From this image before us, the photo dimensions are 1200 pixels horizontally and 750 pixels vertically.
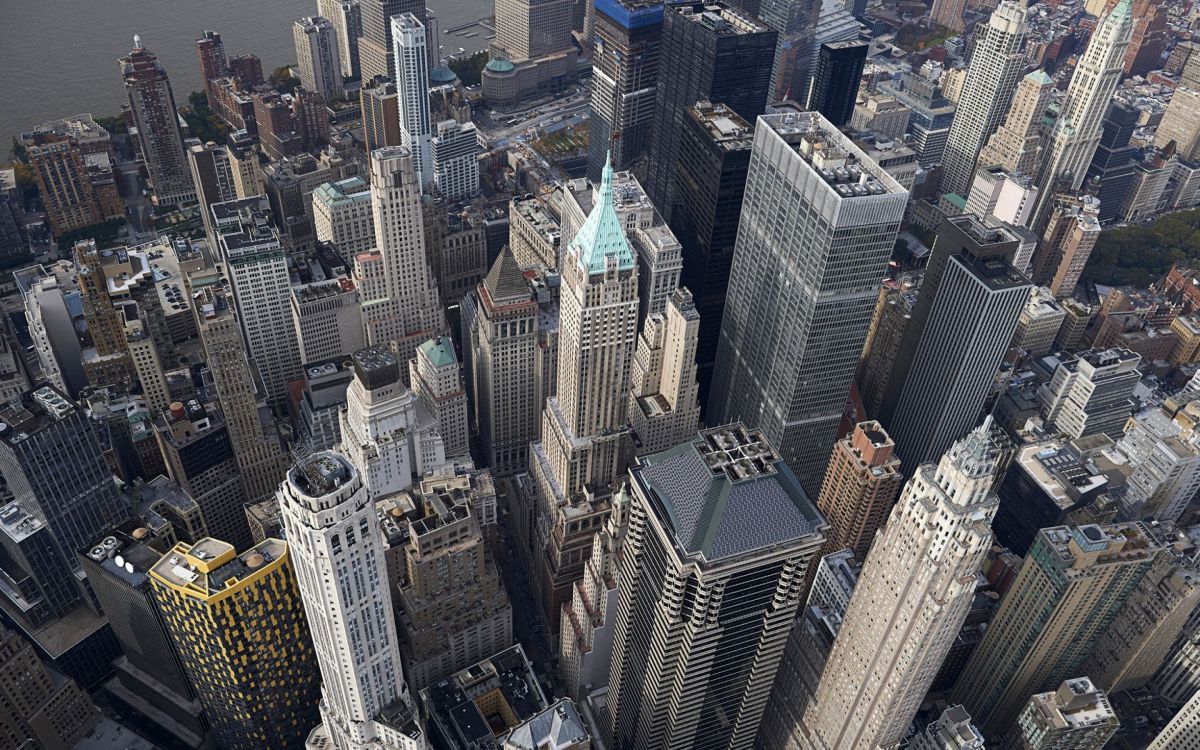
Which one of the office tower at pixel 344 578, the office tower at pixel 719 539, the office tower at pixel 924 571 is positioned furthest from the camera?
the office tower at pixel 719 539

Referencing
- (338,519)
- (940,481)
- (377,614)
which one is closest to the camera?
(338,519)

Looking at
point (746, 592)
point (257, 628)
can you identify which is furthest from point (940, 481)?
point (257, 628)

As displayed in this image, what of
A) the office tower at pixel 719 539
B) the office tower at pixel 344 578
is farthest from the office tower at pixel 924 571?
the office tower at pixel 344 578

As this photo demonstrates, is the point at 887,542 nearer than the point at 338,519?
No

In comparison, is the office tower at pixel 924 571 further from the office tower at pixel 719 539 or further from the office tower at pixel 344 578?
the office tower at pixel 344 578

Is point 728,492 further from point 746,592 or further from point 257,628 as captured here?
point 257,628

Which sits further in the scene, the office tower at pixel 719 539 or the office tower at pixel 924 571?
the office tower at pixel 719 539

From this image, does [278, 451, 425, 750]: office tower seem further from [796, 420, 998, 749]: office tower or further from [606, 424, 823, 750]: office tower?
[796, 420, 998, 749]: office tower

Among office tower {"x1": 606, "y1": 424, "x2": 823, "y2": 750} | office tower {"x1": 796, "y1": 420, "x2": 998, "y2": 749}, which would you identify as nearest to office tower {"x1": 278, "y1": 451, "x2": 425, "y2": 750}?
office tower {"x1": 606, "y1": 424, "x2": 823, "y2": 750}
